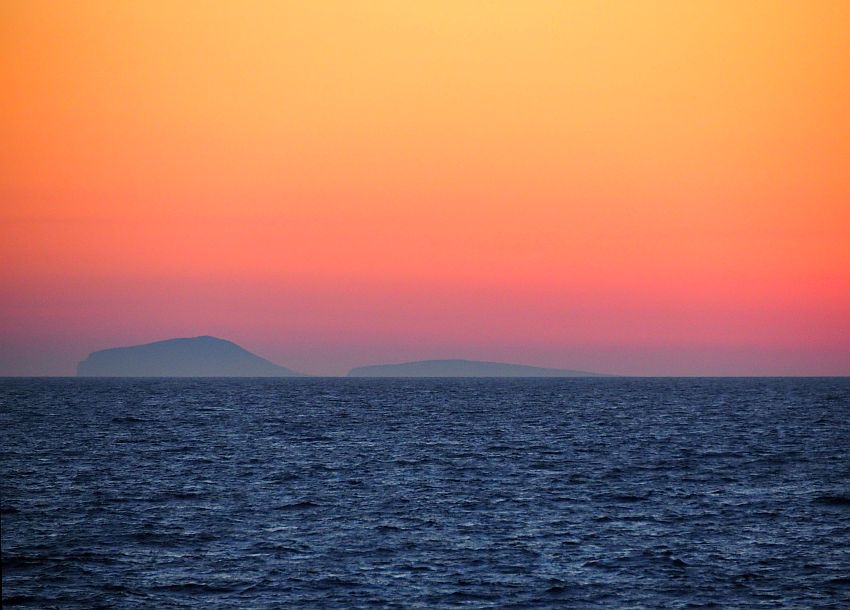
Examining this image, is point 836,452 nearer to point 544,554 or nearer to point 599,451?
point 599,451

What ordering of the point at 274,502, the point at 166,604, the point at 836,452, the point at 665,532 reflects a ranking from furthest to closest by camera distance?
the point at 836,452, the point at 274,502, the point at 665,532, the point at 166,604

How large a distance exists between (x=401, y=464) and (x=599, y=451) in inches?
669

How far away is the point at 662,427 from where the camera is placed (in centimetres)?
9844

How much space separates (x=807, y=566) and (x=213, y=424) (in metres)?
76.0

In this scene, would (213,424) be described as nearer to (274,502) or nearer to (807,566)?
(274,502)

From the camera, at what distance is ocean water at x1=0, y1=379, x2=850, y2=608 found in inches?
1254

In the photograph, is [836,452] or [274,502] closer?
[274,502]

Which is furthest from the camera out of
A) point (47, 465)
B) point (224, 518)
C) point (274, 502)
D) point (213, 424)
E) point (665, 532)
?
point (213, 424)

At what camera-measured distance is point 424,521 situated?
42812 mm

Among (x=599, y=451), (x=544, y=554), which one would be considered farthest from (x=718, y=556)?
(x=599, y=451)

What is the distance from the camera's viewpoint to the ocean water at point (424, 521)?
31859 mm

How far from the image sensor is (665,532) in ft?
134

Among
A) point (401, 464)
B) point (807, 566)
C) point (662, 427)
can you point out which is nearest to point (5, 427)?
point (401, 464)

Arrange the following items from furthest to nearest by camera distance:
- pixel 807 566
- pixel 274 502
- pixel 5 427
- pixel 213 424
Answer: pixel 213 424 < pixel 5 427 < pixel 274 502 < pixel 807 566
